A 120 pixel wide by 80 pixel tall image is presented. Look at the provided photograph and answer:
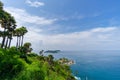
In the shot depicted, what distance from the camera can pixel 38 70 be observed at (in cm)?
2823

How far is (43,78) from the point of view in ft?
93.7

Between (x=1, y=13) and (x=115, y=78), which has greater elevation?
(x=1, y=13)

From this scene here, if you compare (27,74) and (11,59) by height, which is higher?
(11,59)

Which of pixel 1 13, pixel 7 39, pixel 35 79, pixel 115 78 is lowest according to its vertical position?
pixel 115 78

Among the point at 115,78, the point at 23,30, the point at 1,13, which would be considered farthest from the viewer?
the point at 115,78

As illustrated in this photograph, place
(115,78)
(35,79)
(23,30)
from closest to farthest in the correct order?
(35,79) < (23,30) < (115,78)

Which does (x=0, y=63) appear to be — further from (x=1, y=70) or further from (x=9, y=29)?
(x=9, y=29)

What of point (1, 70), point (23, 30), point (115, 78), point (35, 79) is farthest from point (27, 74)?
point (115, 78)

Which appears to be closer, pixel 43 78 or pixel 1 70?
pixel 43 78

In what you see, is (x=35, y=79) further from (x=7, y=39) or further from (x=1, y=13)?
(x=7, y=39)

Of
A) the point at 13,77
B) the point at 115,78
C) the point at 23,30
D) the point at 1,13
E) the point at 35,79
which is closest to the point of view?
the point at 35,79

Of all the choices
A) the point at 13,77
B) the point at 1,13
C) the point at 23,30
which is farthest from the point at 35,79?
the point at 23,30

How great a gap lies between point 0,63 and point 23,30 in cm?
5026

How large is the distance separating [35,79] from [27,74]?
4.91ft
